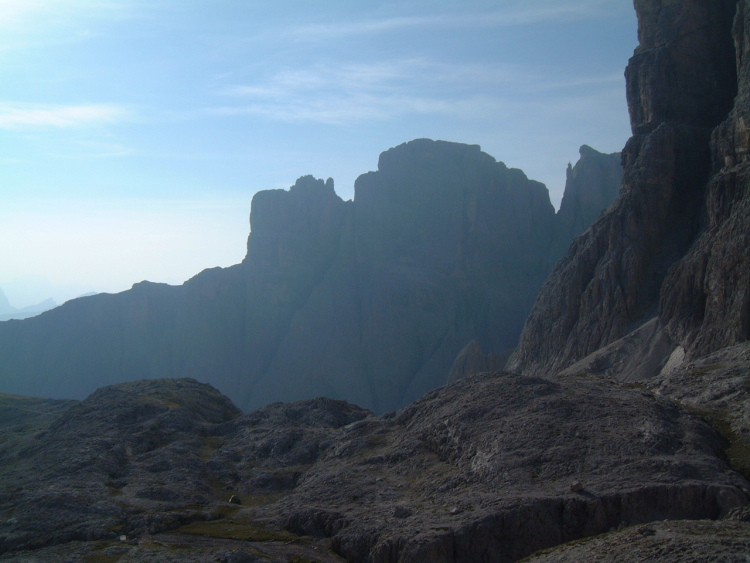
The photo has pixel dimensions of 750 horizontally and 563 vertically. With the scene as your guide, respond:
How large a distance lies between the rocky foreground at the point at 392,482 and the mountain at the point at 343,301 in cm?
9700

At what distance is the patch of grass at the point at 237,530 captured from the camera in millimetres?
37000

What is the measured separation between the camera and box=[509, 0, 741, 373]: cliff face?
90.9m

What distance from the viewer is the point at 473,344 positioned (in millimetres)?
121812

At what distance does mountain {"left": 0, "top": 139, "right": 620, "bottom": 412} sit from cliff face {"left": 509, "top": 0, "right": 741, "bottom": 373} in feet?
182

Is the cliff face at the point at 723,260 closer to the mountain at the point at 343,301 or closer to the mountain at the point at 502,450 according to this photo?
the mountain at the point at 502,450

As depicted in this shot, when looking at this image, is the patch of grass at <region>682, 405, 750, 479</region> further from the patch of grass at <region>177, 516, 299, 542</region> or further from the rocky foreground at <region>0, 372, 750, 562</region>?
the patch of grass at <region>177, 516, 299, 542</region>

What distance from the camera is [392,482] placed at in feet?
134

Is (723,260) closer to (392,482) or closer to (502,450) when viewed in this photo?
(502,450)

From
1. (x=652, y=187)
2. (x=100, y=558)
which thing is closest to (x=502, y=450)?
(x=100, y=558)

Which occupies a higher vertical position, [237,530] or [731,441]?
[731,441]

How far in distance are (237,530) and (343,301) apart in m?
126

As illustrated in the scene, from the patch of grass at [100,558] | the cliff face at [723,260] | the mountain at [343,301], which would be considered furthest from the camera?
the mountain at [343,301]

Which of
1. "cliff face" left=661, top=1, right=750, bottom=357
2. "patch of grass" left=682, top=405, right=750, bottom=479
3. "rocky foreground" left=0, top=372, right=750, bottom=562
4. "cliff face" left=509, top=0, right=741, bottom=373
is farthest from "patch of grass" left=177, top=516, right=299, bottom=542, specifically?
"cliff face" left=509, top=0, right=741, bottom=373

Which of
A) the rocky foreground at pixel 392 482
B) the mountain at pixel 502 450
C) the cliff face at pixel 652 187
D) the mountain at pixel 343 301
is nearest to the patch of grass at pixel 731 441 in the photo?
Answer: the mountain at pixel 502 450
